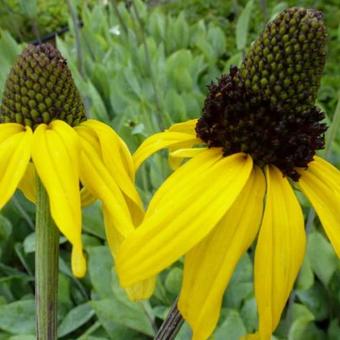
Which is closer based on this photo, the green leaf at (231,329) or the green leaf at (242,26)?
the green leaf at (231,329)

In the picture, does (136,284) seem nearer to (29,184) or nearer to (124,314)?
(29,184)

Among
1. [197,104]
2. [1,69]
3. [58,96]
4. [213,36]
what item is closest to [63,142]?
[58,96]

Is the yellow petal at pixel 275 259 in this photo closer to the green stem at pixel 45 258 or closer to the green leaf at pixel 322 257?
the green stem at pixel 45 258

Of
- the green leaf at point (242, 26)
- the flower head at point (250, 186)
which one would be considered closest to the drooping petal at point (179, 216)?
the flower head at point (250, 186)

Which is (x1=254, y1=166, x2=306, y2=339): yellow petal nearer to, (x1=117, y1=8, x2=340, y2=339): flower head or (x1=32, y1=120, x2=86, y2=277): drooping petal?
(x1=117, y1=8, x2=340, y2=339): flower head

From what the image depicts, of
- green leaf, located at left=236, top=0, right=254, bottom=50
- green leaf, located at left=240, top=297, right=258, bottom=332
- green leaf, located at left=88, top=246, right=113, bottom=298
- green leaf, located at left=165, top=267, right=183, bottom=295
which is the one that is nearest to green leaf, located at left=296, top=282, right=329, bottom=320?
green leaf, located at left=240, top=297, right=258, bottom=332

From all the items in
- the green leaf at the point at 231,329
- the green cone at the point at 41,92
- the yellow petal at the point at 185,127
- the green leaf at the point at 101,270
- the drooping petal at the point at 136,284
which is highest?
the green cone at the point at 41,92

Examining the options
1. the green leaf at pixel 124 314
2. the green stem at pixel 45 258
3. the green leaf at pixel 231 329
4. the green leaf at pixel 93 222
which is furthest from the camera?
the green leaf at pixel 93 222

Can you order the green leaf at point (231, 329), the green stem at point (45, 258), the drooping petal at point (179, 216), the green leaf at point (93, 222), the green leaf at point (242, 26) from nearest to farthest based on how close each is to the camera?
the drooping petal at point (179, 216) < the green stem at point (45, 258) < the green leaf at point (231, 329) < the green leaf at point (93, 222) < the green leaf at point (242, 26)
